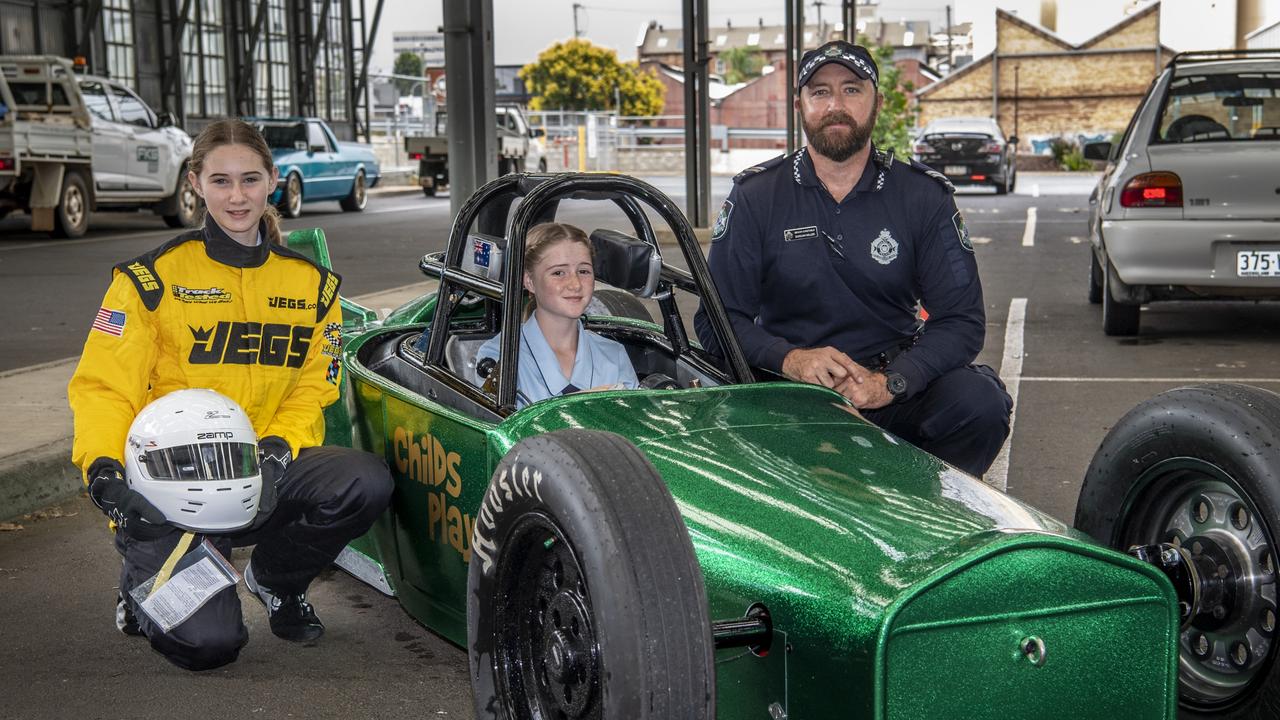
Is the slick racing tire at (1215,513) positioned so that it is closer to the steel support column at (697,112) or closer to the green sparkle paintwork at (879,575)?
the green sparkle paintwork at (879,575)

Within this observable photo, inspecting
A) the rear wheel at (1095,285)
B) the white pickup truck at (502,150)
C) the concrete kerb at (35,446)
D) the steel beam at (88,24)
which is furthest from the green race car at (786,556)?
the steel beam at (88,24)

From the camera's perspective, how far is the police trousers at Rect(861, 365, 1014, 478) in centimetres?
404

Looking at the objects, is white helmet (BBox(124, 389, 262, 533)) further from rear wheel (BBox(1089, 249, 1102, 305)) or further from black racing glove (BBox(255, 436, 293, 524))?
rear wheel (BBox(1089, 249, 1102, 305))

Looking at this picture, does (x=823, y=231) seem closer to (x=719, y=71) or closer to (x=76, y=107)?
(x=76, y=107)

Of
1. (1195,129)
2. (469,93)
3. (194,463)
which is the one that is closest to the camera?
(194,463)

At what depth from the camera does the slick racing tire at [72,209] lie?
17.6m

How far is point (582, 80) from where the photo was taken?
7712cm

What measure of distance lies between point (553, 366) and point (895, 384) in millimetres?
930

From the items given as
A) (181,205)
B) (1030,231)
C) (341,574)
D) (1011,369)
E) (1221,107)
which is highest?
(1221,107)

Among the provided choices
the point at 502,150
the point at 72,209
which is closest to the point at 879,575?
the point at 72,209

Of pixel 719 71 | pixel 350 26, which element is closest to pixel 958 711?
pixel 350 26

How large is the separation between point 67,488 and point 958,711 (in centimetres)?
438

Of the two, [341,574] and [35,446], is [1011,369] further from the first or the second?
[35,446]

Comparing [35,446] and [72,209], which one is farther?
[72,209]
